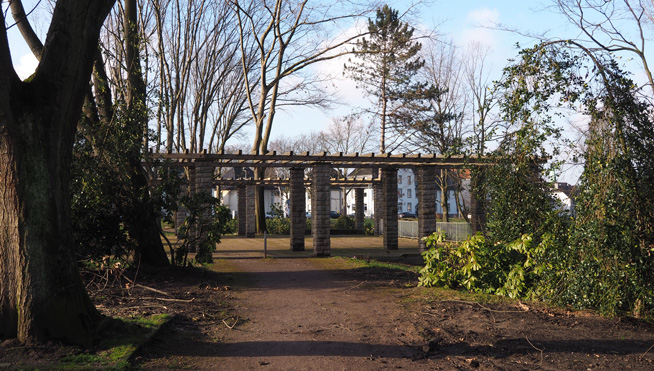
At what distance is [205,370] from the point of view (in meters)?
5.98

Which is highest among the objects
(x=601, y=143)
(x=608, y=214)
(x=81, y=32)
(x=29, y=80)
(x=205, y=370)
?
(x=81, y=32)

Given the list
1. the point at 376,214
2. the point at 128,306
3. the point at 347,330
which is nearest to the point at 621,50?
the point at 347,330

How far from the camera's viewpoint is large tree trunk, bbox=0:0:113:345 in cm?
621

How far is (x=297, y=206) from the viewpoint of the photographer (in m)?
20.5

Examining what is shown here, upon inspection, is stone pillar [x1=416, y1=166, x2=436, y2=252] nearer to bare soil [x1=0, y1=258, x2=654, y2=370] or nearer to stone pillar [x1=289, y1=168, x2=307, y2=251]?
stone pillar [x1=289, y1=168, x2=307, y2=251]

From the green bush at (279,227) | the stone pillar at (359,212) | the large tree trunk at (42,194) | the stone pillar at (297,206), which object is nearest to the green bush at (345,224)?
the stone pillar at (359,212)

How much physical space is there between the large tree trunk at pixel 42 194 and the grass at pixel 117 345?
26cm

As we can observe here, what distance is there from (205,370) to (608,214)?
19.4 ft

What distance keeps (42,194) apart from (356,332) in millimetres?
4362

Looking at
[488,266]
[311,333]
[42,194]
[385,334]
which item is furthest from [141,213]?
[488,266]

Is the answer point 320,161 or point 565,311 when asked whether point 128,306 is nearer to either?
point 565,311

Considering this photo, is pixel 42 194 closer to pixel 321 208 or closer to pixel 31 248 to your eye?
pixel 31 248

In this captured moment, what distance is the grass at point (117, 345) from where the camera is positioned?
5.75 meters

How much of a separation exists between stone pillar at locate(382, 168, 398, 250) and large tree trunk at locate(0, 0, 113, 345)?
53.5ft
